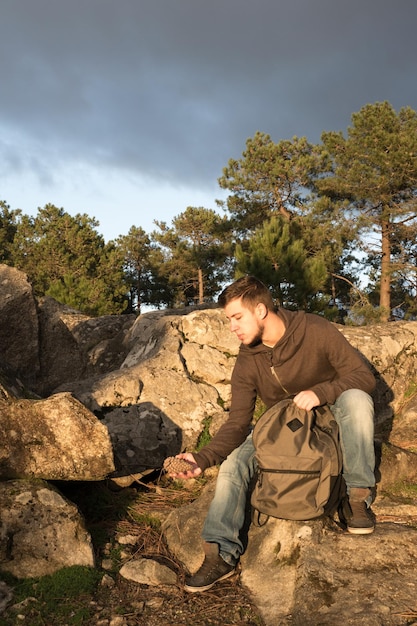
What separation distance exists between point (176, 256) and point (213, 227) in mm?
3977

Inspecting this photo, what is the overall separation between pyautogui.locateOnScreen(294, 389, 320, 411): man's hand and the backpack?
35 millimetres

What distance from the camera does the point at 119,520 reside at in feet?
12.8

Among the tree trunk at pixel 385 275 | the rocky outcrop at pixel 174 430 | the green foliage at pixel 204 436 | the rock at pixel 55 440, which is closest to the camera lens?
the rocky outcrop at pixel 174 430

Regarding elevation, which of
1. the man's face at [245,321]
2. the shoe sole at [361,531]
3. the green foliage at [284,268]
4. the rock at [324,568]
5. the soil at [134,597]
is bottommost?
the soil at [134,597]

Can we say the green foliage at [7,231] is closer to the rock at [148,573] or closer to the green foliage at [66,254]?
the green foliage at [66,254]

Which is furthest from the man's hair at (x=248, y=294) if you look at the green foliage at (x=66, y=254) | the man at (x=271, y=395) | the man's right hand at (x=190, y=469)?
the green foliage at (x=66, y=254)

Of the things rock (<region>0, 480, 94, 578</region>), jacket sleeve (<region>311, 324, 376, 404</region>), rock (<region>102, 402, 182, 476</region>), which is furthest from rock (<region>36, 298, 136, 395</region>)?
jacket sleeve (<region>311, 324, 376, 404</region>)

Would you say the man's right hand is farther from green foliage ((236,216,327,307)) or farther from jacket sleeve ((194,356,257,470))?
green foliage ((236,216,327,307))

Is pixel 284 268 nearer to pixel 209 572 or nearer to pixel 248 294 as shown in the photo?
pixel 248 294

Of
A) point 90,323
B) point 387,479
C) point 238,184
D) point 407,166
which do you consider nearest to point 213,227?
point 238,184

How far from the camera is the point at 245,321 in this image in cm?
343

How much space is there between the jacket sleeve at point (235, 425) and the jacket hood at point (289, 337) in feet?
0.74

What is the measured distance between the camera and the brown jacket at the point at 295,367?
11.3 feet

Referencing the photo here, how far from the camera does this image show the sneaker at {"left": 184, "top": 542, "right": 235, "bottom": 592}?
9.73 ft
